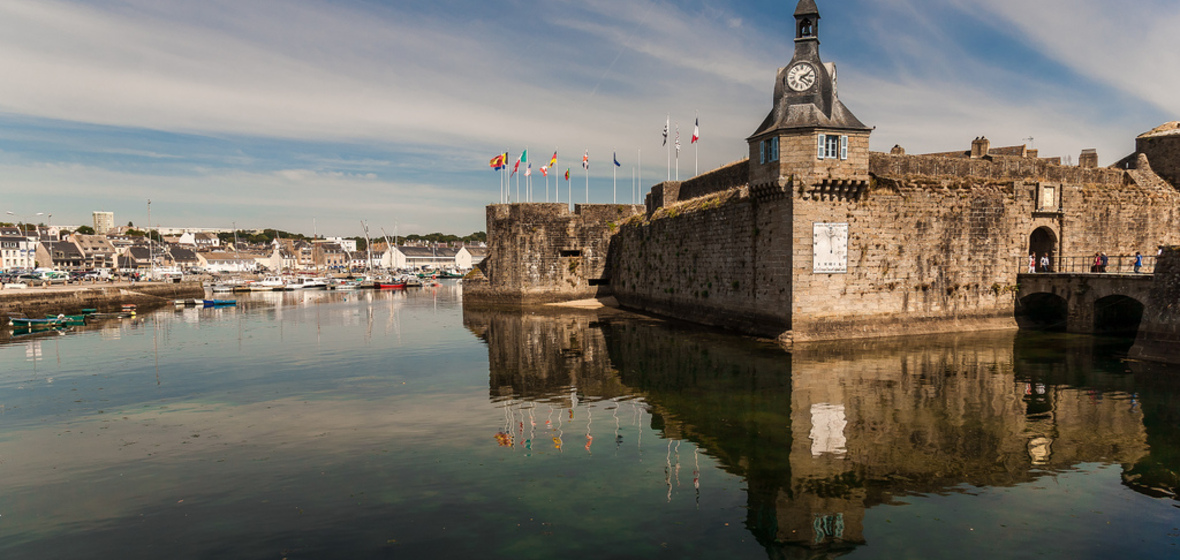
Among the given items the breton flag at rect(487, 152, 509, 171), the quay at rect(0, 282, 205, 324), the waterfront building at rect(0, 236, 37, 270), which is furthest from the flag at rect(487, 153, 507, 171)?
the waterfront building at rect(0, 236, 37, 270)

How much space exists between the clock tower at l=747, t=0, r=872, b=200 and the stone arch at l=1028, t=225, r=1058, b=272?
12320 mm

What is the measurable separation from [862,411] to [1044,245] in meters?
23.3

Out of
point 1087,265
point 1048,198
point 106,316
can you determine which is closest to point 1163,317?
point 1087,265

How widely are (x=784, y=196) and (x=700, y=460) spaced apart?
52.7 ft

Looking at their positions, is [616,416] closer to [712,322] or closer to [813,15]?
[712,322]

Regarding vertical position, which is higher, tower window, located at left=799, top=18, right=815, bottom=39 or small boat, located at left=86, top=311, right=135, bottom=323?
tower window, located at left=799, top=18, right=815, bottom=39

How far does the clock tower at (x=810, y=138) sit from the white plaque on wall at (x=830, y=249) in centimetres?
136

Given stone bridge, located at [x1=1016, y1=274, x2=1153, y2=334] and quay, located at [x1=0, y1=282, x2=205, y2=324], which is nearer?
stone bridge, located at [x1=1016, y1=274, x2=1153, y2=334]

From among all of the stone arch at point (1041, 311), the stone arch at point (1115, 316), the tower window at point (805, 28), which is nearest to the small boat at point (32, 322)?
the tower window at point (805, 28)

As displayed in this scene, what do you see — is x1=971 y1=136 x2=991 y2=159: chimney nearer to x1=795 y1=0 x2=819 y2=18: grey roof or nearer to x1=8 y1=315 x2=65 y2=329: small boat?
x1=795 y1=0 x2=819 y2=18: grey roof

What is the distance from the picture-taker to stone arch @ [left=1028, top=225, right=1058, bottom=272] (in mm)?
29422

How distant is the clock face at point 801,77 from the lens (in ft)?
82.8

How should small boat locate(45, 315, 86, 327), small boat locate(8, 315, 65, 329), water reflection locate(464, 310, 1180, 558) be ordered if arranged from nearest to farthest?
water reflection locate(464, 310, 1180, 558) → small boat locate(8, 315, 65, 329) → small boat locate(45, 315, 86, 327)

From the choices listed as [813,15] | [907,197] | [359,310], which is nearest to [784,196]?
[907,197]
